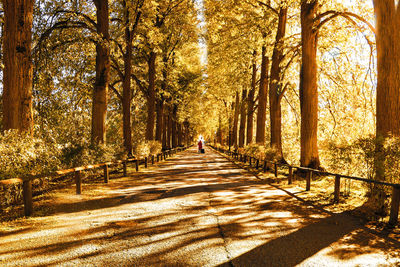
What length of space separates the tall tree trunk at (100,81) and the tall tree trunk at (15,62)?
4647 mm

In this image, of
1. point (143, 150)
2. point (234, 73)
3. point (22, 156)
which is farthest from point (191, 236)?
point (234, 73)

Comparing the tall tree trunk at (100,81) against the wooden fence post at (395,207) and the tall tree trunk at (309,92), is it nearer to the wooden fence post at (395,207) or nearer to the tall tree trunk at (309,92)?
the tall tree trunk at (309,92)

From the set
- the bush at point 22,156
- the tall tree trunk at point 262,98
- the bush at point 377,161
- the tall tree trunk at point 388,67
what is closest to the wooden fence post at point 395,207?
the bush at point 377,161

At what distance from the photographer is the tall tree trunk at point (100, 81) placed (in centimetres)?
1331

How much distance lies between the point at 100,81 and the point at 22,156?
6864 mm

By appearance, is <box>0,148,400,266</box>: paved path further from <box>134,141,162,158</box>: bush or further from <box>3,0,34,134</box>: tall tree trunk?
<box>134,141,162,158</box>: bush

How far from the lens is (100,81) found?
1338 cm

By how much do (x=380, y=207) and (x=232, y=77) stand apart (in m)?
18.6

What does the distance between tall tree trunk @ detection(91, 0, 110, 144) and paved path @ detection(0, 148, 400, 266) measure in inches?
237

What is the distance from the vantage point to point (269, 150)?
647 inches

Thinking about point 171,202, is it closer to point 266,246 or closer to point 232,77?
point 266,246

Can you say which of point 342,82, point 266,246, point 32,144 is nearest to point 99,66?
point 32,144

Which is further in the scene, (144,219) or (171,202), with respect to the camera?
(171,202)

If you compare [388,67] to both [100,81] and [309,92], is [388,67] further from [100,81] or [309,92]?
[100,81]
